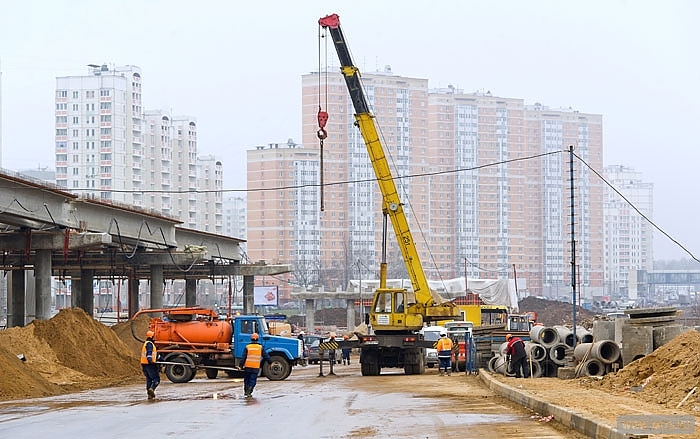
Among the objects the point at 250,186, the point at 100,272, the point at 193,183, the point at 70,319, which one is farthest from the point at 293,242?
the point at 70,319

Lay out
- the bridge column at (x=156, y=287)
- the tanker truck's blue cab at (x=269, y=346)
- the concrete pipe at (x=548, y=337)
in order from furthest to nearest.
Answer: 1. the bridge column at (x=156, y=287)
2. the tanker truck's blue cab at (x=269, y=346)
3. the concrete pipe at (x=548, y=337)

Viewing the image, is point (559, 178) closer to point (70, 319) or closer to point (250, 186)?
point (250, 186)

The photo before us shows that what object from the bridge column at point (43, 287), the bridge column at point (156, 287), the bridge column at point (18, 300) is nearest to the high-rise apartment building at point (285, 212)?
the bridge column at point (156, 287)

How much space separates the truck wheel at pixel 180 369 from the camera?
1341 inches

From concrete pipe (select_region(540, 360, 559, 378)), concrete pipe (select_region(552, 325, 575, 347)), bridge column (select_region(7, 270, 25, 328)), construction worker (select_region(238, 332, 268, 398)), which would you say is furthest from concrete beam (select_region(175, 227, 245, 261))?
construction worker (select_region(238, 332, 268, 398))

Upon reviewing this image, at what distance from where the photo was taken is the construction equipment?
35156 millimetres

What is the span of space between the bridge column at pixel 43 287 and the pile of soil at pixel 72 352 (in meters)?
4.40

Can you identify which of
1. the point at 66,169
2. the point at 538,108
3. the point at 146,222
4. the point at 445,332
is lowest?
the point at 445,332

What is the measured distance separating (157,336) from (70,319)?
6.95 metres

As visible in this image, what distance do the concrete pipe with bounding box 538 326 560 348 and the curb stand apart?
231 inches

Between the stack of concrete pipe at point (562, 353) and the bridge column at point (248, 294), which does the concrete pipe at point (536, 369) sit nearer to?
the stack of concrete pipe at point (562, 353)

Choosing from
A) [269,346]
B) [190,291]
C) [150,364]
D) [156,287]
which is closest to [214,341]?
[269,346]

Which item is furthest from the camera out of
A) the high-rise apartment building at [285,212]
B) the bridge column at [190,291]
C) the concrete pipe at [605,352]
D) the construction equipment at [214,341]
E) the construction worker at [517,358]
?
the high-rise apartment building at [285,212]

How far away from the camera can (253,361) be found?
25.7 meters
